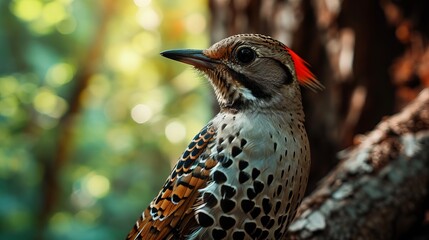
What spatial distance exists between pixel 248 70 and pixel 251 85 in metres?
0.05

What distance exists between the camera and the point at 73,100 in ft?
14.5

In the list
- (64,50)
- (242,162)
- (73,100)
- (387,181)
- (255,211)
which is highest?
(64,50)

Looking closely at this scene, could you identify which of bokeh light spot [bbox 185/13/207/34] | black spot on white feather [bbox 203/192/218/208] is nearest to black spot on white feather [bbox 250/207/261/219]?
black spot on white feather [bbox 203/192/218/208]

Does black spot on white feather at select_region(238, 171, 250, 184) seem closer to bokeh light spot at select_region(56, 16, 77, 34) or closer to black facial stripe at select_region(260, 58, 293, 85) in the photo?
black facial stripe at select_region(260, 58, 293, 85)

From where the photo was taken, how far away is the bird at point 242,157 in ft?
6.07

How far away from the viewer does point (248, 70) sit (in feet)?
6.46

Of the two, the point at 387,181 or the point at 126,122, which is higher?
the point at 126,122

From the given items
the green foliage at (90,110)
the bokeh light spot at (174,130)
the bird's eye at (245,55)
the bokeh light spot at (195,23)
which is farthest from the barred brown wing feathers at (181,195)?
the bokeh light spot at (195,23)

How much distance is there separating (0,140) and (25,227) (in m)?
0.62

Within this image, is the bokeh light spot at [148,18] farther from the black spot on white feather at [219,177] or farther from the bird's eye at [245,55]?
the black spot on white feather at [219,177]

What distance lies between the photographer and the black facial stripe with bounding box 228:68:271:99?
197 cm

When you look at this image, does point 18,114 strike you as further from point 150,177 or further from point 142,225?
point 142,225

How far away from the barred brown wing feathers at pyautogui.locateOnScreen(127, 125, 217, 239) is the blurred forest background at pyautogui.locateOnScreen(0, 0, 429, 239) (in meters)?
1.41

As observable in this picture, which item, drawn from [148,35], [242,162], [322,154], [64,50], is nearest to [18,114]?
[64,50]
